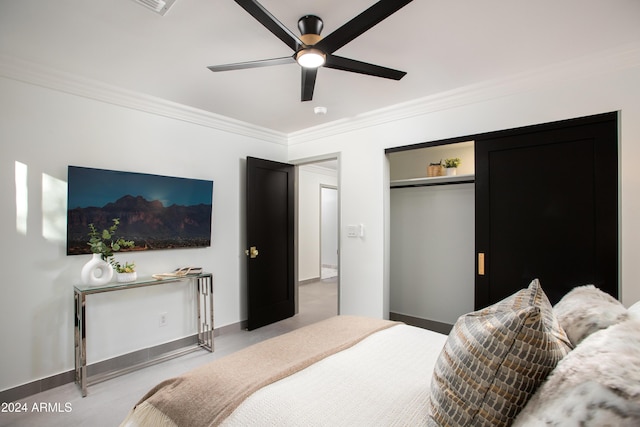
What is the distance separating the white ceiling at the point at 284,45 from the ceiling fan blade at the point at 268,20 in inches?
8.1

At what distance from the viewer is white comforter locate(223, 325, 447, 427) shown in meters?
1.13

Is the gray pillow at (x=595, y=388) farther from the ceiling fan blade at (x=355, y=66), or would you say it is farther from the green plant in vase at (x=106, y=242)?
the green plant in vase at (x=106, y=242)

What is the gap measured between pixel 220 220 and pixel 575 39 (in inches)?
148

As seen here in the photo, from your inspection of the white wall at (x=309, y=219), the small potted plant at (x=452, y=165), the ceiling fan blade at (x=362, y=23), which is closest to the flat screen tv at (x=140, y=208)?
the ceiling fan blade at (x=362, y=23)

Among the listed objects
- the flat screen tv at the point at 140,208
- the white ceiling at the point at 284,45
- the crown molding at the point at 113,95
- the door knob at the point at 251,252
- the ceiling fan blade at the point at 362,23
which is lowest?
the door knob at the point at 251,252

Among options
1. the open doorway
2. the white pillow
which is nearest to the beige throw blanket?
the white pillow

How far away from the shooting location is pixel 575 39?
2.20 metres

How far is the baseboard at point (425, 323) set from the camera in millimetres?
3799

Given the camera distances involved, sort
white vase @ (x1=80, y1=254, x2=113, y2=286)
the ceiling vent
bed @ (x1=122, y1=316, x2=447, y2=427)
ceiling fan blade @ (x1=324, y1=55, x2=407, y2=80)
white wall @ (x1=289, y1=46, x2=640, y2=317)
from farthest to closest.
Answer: white vase @ (x1=80, y1=254, x2=113, y2=286)
white wall @ (x1=289, y1=46, x2=640, y2=317)
ceiling fan blade @ (x1=324, y1=55, x2=407, y2=80)
the ceiling vent
bed @ (x1=122, y1=316, x2=447, y2=427)

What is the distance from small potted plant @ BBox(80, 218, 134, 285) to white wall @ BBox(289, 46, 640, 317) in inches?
97.6

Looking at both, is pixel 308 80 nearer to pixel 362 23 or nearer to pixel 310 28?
pixel 310 28

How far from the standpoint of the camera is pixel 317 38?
1987 mm

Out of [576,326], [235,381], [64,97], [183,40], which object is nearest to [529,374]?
[576,326]

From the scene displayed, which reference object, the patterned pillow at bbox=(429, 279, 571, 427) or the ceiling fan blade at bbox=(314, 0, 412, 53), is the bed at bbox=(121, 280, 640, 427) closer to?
the patterned pillow at bbox=(429, 279, 571, 427)
